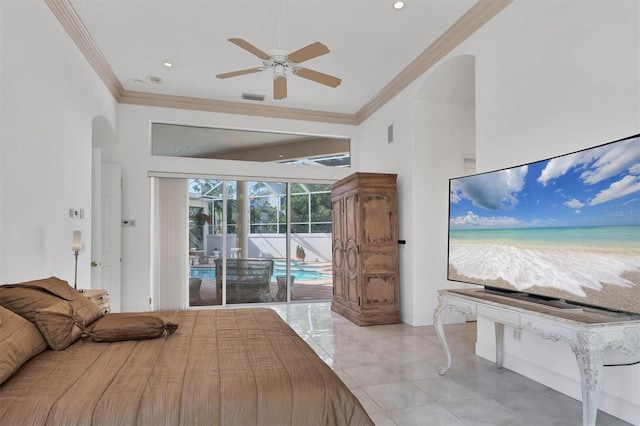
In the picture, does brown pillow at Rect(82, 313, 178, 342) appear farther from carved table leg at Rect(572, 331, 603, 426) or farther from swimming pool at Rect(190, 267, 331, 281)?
swimming pool at Rect(190, 267, 331, 281)

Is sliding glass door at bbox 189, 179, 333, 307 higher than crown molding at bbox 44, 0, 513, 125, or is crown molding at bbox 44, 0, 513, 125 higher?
crown molding at bbox 44, 0, 513, 125

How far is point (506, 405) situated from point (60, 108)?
14.2 ft

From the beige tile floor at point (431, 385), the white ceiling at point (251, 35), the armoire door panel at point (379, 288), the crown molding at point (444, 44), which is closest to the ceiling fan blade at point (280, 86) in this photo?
the white ceiling at point (251, 35)

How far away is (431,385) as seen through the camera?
2934 mm

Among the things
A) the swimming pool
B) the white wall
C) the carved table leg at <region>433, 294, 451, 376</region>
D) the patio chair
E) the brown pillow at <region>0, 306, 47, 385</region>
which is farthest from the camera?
the patio chair

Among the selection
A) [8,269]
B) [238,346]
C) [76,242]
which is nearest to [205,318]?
[238,346]

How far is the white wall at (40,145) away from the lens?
2.54 metres

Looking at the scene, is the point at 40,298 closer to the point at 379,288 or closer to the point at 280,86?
the point at 280,86

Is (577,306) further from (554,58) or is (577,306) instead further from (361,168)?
(361,168)

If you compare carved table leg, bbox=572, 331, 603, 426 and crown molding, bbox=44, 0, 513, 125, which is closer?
carved table leg, bbox=572, 331, 603, 426

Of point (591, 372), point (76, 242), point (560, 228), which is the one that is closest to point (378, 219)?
point (560, 228)

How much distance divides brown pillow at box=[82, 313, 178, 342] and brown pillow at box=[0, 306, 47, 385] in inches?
9.3

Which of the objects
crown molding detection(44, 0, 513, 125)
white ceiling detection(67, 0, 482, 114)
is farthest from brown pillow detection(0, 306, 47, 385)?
white ceiling detection(67, 0, 482, 114)

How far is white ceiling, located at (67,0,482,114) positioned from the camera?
11.5 ft
